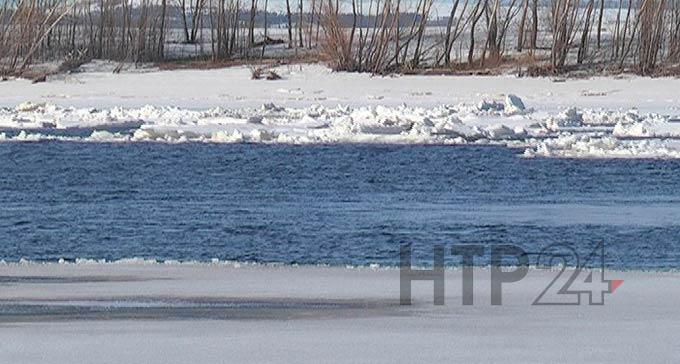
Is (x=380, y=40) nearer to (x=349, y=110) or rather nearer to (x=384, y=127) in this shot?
(x=349, y=110)

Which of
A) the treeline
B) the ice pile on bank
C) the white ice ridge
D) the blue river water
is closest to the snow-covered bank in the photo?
the blue river water

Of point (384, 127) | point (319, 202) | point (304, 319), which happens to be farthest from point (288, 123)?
point (304, 319)

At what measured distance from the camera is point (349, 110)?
2638 centimetres

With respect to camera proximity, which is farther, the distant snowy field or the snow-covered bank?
the distant snowy field

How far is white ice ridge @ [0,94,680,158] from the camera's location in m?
19.9

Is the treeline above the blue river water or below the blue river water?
above

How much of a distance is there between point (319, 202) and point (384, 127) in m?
8.06

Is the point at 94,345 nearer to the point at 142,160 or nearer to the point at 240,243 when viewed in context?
the point at 240,243

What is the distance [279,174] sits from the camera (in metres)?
17.1

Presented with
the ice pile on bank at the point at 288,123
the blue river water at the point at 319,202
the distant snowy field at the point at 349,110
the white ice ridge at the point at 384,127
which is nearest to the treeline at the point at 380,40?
the distant snowy field at the point at 349,110

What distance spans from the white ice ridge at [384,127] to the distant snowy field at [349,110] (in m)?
0.02

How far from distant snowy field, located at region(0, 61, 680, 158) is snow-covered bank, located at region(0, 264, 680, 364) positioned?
10.6 meters

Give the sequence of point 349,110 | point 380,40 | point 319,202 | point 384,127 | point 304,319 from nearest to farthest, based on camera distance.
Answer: point 304,319, point 319,202, point 384,127, point 349,110, point 380,40

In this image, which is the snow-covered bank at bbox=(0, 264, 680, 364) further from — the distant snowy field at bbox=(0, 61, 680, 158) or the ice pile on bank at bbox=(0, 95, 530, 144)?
the ice pile on bank at bbox=(0, 95, 530, 144)
